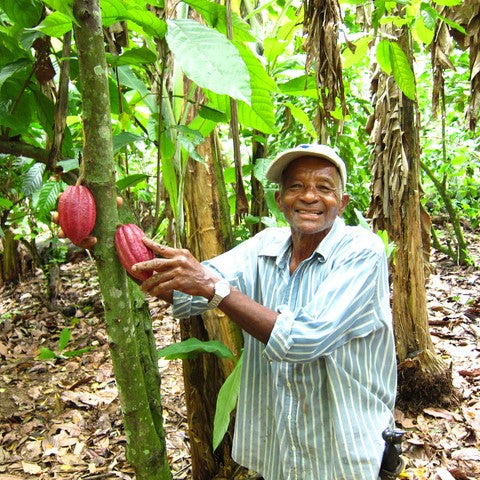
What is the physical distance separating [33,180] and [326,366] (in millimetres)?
1269

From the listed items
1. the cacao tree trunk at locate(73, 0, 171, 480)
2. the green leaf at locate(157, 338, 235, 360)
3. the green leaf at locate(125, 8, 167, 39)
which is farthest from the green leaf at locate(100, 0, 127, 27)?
the green leaf at locate(157, 338, 235, 360)

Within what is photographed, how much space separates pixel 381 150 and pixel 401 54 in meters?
1.12

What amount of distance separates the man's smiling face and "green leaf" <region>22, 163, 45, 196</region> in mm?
993

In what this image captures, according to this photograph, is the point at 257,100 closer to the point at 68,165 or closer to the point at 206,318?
the point at 68,165

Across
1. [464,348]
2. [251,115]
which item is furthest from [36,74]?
[464,348]

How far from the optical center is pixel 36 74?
1183 millimetres

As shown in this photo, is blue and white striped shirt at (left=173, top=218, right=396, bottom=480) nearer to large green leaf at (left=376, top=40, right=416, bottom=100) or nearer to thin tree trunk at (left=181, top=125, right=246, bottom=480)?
thin tree trunk at (left=181, top=125, right=246, bottom=480)

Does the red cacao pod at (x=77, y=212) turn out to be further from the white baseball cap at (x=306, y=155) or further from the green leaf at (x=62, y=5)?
the white baseball cap at (x=306, y=155)

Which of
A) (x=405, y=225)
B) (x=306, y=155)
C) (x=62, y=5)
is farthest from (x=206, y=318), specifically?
(x=405, y=225)

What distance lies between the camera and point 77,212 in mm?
812

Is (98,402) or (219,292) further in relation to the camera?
(98,402)

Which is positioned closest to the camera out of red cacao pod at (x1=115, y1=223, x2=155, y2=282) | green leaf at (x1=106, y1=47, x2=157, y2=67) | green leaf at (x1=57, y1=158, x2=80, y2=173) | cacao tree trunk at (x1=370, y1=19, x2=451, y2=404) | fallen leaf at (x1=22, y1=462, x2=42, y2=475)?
red cacao pod at (x1=115, y1=223, x2=155, y2=282)

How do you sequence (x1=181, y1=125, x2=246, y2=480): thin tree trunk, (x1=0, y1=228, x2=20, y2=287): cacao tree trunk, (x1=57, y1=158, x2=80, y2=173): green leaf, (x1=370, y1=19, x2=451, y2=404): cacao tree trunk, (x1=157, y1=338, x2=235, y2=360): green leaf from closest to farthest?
(x1=57, y1=158, x2=80, y2=173): green leaf < (x1=157, y1=338, x2=235, y2=360): green leaf < (x1=181, y1=125, x2=246, y2=480): thin tree trunk < (x1=370, y1=19, x2=451, y2=404): cacao tree trunk < (x1=0, y1=228, x2=20, y2=287): cacao tree trunk

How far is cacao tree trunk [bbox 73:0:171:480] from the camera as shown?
798 mm
